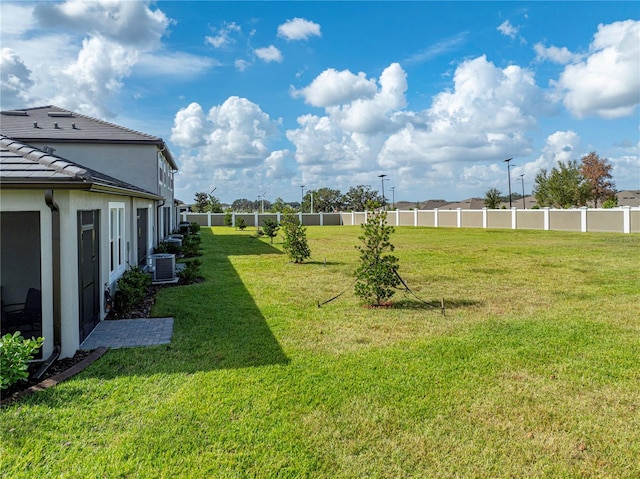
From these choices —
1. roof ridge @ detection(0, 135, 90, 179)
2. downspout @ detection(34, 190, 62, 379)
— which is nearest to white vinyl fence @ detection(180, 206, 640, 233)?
roof ridge @ detection(0, 135, 90, 179)

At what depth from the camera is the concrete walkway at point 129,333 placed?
5637 millimetres

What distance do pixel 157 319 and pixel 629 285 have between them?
11.0m

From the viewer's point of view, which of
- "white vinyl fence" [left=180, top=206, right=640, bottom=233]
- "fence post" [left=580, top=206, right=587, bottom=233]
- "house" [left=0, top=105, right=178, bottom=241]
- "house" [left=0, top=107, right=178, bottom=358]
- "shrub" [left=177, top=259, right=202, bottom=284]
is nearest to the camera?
"house" [left=0, top=107, right=178, bottom=358]

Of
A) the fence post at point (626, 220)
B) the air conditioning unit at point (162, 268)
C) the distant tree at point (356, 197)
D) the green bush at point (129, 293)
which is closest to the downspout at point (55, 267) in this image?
the green bush at point (129, 293)

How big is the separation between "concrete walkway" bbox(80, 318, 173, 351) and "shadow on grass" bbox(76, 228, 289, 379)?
19 centimetres

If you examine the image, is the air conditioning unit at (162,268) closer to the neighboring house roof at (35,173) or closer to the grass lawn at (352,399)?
the grass lawn at (352,399)

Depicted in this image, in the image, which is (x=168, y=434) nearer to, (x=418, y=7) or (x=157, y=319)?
(x=157, y=319)

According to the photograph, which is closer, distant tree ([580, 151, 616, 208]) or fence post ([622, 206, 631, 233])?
fence post ([622, 206, 631, 233])

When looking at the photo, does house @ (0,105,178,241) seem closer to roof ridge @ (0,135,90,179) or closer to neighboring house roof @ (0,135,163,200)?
roof ridge @ (0,135,90,179)

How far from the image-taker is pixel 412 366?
192 inches

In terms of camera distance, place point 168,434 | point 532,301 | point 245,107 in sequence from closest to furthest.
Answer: point 168,434 → point 532,301 → point 245,107

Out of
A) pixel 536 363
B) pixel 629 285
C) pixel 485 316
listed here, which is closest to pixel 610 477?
pixel 536 363

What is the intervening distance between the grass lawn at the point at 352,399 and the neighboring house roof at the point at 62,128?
11.3 meters

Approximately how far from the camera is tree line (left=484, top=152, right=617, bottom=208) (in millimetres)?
44000
